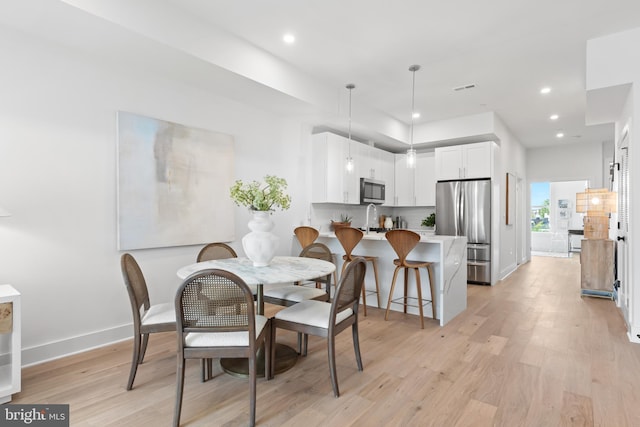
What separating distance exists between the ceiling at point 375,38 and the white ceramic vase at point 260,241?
153cm

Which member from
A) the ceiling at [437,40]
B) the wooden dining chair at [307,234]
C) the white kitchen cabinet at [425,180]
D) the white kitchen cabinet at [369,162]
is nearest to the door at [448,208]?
the white kitchen cabinet at [425,180]

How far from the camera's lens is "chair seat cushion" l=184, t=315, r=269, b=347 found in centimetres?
191

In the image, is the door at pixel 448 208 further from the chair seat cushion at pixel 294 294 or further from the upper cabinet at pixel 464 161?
the chair seat cushion at pixel 294 294

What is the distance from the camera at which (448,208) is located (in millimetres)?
6066

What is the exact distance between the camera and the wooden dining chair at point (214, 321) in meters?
1.82

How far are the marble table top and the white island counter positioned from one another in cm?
147

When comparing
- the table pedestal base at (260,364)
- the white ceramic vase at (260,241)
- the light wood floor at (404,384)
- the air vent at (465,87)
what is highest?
the air vent at (465,87)

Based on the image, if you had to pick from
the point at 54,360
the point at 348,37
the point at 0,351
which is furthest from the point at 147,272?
the point at 348,37

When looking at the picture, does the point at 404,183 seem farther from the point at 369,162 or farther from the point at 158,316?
the point at 158,316

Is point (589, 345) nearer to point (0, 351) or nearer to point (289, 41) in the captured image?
point (289, 41)

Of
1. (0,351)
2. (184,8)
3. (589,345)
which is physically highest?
(184,8)

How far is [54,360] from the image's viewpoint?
2.69 meters

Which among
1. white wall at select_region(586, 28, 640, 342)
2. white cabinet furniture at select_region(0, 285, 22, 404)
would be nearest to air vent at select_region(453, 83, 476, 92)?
white wall at select_region(586, 28, 640, 342)

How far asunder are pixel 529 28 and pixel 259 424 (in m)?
3.80
